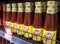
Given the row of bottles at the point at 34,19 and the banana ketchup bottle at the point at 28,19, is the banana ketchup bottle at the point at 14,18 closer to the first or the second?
the row of bottles at the point at 34,19

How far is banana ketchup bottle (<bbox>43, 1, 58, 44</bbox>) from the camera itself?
84 cm

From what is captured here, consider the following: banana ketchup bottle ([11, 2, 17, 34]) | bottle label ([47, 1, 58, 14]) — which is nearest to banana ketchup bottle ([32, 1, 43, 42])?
bottle label ([47, 1, 58, 14])

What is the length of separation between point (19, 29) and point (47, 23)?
32cm

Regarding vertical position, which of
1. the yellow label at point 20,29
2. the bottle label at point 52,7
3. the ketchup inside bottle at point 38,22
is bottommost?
the yellow label at point 20,29

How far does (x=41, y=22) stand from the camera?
0.95 meters

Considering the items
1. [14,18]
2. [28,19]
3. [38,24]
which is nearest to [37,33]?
[38,24]

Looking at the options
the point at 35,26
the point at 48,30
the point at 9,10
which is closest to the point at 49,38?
the point at 48,30

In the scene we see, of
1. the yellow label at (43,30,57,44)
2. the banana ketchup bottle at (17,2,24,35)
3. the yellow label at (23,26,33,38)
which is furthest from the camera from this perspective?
the banana ketchup bottle at (17,2,24,35)

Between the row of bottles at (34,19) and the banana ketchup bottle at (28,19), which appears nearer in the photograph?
the row of bottles at (34,19)

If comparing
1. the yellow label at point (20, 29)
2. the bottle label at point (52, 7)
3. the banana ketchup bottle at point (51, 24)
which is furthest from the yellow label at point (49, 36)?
the yellow label at point (20, 29)

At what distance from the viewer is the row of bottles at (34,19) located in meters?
0.86

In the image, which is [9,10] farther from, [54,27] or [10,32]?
[54,27]

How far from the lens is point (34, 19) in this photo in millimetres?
985

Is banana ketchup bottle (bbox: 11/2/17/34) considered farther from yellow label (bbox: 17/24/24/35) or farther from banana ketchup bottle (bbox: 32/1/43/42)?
banana ketchup bottle (bbox: 32/1/43/42)
